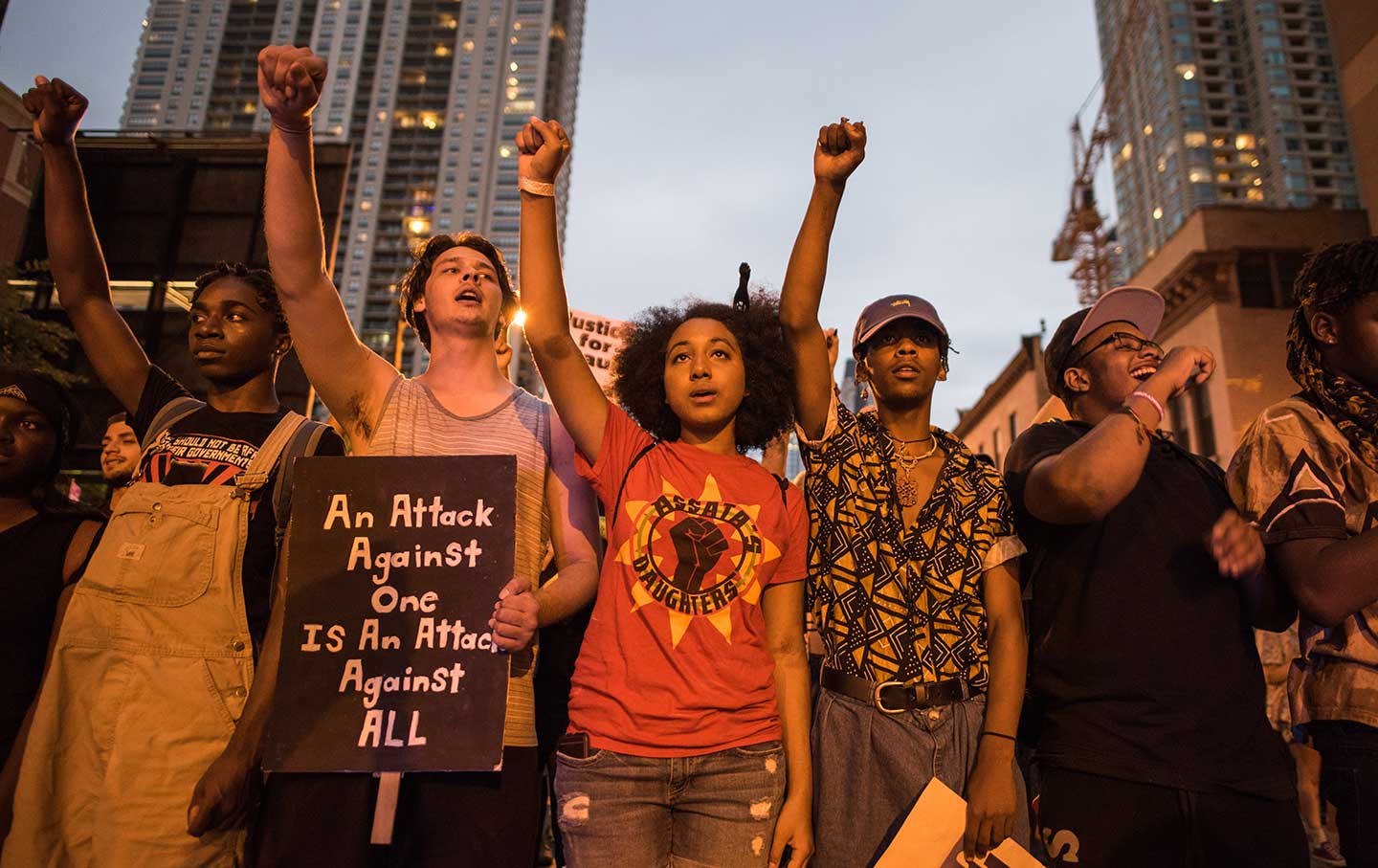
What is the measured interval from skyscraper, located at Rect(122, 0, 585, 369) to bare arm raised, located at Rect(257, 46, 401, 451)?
4078 inches

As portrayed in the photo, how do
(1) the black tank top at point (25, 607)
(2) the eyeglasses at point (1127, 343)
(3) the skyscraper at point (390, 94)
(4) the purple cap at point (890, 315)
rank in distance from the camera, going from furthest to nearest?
(3) the skyscraper at point (390, 94) → (2) the eyeglasses at point (1127, 343) → (4) the purple cap at point (890, 315) → (1) the black tank top at point (25, 607)

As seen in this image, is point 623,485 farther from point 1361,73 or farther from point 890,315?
point 1361,73

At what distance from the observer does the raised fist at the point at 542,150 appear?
2.41 meters

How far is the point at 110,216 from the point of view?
1783 centimetres

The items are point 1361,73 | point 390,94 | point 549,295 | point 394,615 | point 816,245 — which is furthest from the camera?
point 390,94

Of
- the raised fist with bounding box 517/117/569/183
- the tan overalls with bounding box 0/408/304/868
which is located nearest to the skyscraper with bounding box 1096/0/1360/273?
the raised fist with bounding box 517/117/569/183

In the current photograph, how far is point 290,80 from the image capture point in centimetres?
220

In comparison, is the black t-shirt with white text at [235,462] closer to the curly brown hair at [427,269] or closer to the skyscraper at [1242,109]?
the curly brown hair at [427,269]

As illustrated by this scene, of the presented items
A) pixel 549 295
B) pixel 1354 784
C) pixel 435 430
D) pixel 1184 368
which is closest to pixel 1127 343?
pixel 1184 368

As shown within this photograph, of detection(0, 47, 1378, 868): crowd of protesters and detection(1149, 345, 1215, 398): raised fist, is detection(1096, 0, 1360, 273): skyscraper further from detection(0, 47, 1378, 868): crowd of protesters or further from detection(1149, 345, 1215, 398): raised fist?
detection(0, 47, 1378, 868): crowd of protesters

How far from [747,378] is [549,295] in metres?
0.90

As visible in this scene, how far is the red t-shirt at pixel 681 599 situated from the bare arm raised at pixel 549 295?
117 mm

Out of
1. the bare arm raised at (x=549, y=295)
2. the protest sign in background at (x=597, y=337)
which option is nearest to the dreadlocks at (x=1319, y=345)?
the bare arm raised at (x=549, y=295)

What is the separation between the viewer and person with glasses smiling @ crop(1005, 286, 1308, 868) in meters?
2.16
